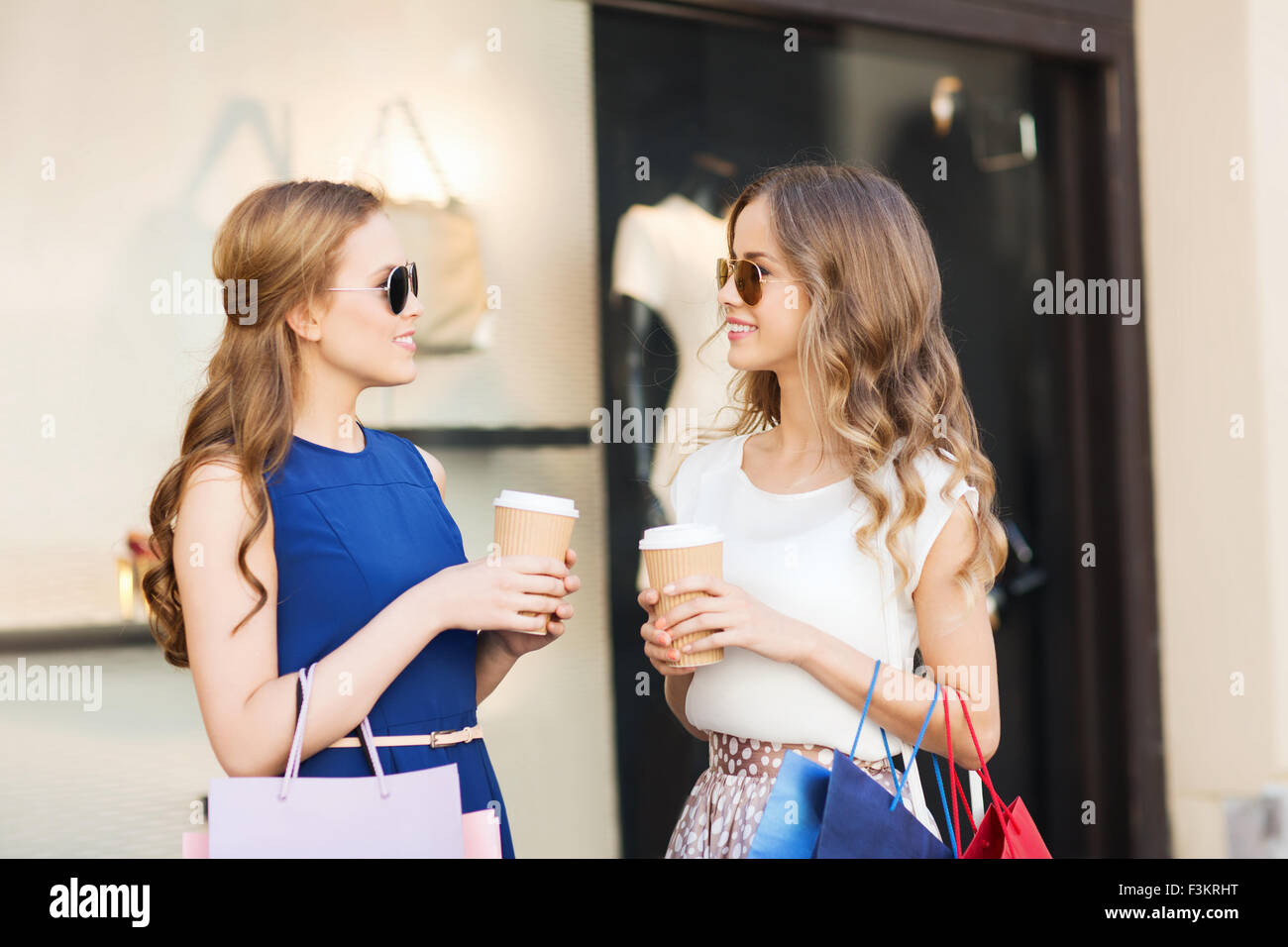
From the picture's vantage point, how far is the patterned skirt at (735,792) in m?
1.85

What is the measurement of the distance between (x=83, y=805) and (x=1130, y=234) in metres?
3.81

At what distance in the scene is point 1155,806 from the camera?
4.21 meters

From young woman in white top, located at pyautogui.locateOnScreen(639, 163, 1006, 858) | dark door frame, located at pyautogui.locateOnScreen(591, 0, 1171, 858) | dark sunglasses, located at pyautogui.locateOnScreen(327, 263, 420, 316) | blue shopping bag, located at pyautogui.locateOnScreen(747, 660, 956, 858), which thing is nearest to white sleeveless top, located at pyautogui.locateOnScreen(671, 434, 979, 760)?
young woman in white top, located at pyautogui.locateOnScreen(639, 163, 1006, 858)

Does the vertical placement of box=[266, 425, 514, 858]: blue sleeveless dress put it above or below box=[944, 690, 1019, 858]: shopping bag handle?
above

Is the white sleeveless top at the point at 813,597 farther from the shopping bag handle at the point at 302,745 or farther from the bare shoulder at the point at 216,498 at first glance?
the bare shoulder at the point at 216,498

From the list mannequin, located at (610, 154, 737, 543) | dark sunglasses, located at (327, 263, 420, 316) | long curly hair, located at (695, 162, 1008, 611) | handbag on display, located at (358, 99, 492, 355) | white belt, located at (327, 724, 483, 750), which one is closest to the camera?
white belt, located at (327, 724, 483, 750)

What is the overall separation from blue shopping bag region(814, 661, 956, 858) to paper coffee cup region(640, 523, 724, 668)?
26cm

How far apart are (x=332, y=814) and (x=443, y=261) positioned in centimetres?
220

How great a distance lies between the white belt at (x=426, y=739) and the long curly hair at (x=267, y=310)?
15.7 inches

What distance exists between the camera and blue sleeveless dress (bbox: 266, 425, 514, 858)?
1651 millimetres

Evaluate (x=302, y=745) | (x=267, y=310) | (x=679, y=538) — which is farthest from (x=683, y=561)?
(x=267, y=310)

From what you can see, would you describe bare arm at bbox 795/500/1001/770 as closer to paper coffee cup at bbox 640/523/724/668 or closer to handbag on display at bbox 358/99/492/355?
paper coffee cup at bbox 640/523/724/668

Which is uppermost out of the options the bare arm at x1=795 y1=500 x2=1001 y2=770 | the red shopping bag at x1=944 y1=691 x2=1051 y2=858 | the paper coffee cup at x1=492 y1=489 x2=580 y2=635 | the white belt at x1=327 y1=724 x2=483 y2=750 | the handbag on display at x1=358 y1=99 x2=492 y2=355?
the handbag on display at x1=358 y1=99 x2=492 y2=355

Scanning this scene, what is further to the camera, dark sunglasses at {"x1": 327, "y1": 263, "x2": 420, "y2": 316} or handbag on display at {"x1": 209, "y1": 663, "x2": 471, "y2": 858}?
dark sunglasses at {"x1": 327, "y1": 263, "x2": 420, "y2": 316}
